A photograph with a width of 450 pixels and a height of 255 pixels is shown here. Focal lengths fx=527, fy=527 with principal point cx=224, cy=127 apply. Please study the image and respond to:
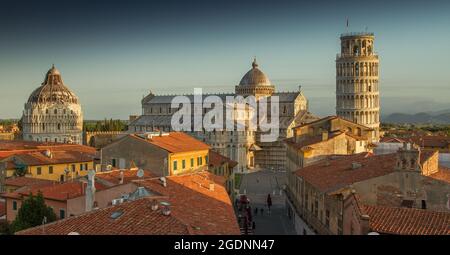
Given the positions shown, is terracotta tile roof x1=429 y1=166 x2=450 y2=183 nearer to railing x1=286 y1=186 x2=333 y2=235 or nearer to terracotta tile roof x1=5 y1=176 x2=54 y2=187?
railing x1=286 y1=186 x2=333 y2=235

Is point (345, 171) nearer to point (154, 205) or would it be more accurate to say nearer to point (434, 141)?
point (154, 205)

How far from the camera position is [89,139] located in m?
99.2

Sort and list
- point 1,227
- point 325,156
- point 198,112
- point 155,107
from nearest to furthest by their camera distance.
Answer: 1. point 1,227
2. point 325,156
3. point 198,112
4. point 155,107

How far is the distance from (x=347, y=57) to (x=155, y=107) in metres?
37.5

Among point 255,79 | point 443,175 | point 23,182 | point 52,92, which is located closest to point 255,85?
point 255,79

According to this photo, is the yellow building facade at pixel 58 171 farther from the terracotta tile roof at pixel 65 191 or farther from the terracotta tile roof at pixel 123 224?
the terracotta tile roof at pixel 123 224

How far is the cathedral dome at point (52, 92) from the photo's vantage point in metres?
103

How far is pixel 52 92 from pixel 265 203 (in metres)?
74.6

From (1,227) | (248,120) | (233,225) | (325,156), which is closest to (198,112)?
(248,120)

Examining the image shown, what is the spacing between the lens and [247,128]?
72.1 meters

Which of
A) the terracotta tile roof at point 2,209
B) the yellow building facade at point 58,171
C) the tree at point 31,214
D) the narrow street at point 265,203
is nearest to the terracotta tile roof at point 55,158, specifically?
the yellow building facade at point 58,171

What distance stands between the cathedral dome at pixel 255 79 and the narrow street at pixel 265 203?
925 inches

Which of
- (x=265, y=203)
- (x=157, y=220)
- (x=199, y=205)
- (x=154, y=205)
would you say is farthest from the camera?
(x=265, y=203)
